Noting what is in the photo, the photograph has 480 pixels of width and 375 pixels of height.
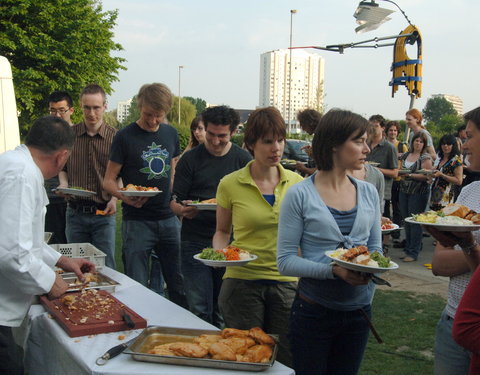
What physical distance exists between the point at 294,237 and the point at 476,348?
1012 millimetres

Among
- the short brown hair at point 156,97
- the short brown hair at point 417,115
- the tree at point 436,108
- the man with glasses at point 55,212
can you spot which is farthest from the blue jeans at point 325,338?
the tree at point 436,108

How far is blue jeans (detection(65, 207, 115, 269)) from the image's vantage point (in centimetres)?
491

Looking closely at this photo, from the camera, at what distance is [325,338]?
7.98 feet

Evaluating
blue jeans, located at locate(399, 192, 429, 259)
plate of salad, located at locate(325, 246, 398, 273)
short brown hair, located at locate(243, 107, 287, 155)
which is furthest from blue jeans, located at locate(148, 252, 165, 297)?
blue jeans, located at locate(399, 192, 429, 259)

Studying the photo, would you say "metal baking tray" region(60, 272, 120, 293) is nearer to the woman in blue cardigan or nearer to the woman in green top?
the woman in green top

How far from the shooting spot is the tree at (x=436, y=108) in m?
88.8

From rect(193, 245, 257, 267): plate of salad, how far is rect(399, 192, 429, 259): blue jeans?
5378 mm

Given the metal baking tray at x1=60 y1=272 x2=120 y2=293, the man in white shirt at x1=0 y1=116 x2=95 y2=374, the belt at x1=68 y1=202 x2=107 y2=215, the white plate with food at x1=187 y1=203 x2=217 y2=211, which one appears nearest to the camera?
the man in white shirt at x1=0 y1=116 x2=95 y2=374

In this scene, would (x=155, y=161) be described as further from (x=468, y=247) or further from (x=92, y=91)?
(x=468, y=247)

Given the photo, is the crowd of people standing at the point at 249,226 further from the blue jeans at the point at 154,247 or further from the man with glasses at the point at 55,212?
the man with glasses at the point at 55,212

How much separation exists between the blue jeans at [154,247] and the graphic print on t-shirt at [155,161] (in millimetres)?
392

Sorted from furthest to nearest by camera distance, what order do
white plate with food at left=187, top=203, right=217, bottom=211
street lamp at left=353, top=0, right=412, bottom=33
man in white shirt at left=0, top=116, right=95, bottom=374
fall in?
1. street lamp at left=353, top=0, right=412, bottom=33
2. white plate with food at left=187, top=203, right=217, bottom=211
3. man in white shirt at left=0, top=116, right=95, bottom=374

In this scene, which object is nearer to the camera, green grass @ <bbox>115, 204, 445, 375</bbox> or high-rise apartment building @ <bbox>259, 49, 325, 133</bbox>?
green grass @ <bbox>115, 204, 445, 375</bbox>

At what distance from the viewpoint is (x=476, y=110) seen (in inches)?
85.8
